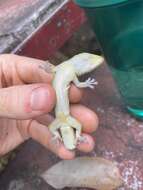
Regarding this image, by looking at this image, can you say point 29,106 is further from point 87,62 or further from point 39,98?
point 87,62

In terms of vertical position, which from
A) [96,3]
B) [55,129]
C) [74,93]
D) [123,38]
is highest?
[96,3]

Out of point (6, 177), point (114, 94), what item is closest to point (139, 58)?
point (114, 94)

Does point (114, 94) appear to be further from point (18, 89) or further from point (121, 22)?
point (18, 89)

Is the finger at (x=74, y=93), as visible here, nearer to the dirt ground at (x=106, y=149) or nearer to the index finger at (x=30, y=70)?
the index finger at (x=30, y=70)

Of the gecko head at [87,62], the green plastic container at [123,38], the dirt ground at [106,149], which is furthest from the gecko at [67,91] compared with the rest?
the dirt ground at [106,149]

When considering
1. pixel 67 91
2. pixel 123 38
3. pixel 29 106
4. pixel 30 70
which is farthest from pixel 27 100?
pixel 123 38

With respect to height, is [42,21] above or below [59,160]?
above
